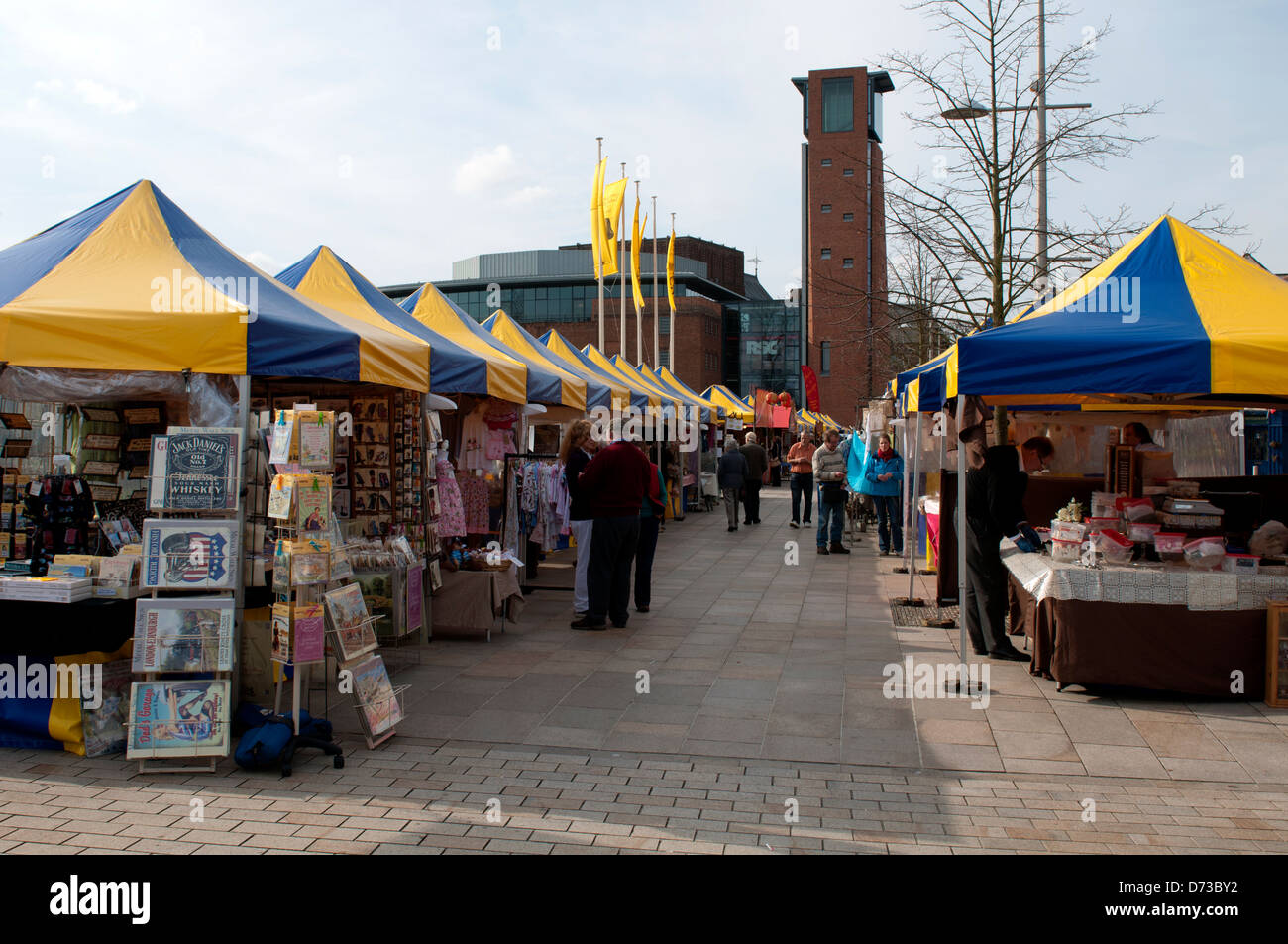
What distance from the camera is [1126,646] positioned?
6570 millimetres

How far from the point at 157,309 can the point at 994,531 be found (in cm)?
620

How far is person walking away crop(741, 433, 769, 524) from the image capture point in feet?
63.9

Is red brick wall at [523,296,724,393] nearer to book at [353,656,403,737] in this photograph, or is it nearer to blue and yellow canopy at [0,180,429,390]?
blue and yellow canopy at [0,180,429,390]

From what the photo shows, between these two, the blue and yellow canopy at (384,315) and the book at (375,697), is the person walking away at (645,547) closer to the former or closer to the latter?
the blue and yellow canopy at (384,315)

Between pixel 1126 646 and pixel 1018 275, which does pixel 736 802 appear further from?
pixel 1018 275

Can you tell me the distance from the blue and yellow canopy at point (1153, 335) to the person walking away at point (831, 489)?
8.10 meters

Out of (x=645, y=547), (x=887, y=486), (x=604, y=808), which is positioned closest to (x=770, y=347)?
(x=887, y=486)

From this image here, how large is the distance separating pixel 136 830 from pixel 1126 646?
5995 mm

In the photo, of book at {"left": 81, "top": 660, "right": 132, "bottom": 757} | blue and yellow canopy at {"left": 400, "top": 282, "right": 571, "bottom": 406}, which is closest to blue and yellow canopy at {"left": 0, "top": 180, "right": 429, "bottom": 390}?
book at {"left": 81, "top": 660, "right": 132, "bottom": 757}

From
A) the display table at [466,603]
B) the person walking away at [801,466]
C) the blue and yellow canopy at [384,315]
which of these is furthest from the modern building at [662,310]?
the display table at [466,603]

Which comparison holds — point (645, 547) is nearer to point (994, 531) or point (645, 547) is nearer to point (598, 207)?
point (994, 531)

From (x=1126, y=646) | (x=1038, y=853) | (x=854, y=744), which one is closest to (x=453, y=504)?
(x=854, y=744)

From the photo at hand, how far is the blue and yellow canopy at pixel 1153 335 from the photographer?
611cm

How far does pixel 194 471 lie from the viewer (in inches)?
216
